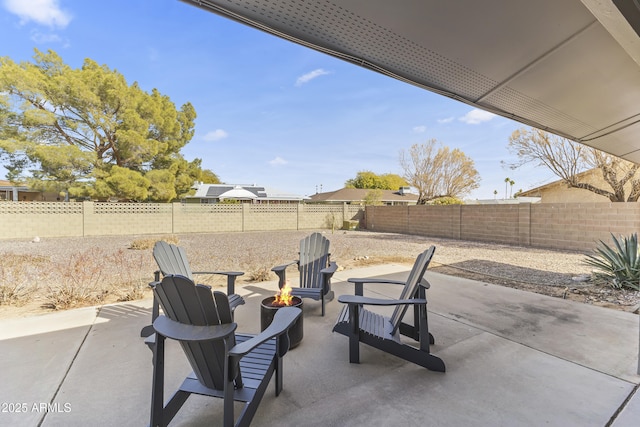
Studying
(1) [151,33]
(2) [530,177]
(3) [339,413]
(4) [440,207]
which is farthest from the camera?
(2) [530,177]

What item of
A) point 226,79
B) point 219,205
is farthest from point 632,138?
point 219,205

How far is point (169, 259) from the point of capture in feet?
9.55

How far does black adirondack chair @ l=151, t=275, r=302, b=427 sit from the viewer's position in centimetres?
143

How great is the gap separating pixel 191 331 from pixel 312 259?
269cm

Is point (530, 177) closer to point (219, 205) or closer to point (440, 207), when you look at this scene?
point (440, 207)

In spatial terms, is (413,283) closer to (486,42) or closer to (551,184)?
(486,42)

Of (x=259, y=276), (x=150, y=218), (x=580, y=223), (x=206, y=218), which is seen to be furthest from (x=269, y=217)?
(x=580, y=223)

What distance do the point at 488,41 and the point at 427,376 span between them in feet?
8.51

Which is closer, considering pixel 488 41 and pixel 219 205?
pixel 488 41

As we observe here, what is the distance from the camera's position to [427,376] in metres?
2.20

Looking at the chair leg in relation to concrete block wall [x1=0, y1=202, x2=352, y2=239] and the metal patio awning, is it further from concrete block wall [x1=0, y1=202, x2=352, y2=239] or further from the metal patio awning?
concrete block wall [x1=0, y1=202, x2=352, y2=239]

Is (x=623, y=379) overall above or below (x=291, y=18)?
below

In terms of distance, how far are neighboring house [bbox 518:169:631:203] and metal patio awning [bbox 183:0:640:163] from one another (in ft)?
37.4

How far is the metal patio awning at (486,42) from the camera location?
1.86 m
